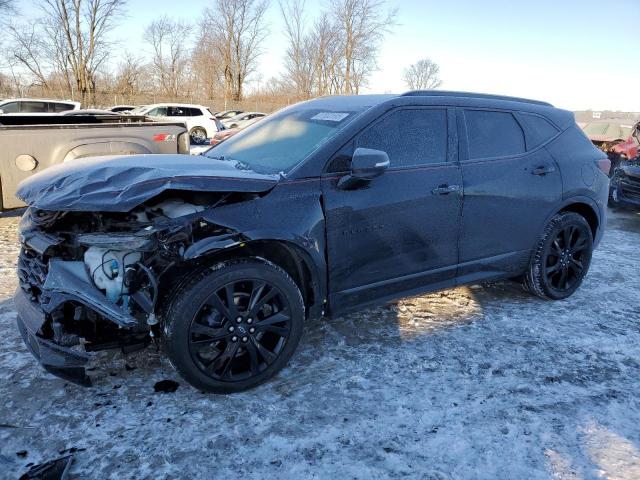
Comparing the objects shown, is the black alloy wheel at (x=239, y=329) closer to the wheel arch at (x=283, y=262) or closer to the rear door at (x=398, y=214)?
the wheel arch at (x=283, y=262)

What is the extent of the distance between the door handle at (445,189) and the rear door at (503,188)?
9cm

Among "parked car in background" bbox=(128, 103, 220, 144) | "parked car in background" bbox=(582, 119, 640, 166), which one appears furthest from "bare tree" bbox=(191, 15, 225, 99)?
"parked car in background" bbox=(582, 119, 640, 166)

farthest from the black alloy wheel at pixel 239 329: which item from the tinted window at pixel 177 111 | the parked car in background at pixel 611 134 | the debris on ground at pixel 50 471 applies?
the tinted window at pixel 177 111

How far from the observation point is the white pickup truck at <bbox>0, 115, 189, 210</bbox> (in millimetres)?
5172

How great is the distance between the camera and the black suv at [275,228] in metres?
2.57

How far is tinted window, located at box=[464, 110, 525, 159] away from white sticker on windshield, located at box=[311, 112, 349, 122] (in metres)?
0.99

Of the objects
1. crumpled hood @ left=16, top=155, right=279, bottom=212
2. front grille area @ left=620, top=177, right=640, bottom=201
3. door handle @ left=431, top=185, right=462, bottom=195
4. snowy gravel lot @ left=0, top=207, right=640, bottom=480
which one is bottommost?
snowy gravel lot @ left=0, top=207, right=640, bottom=480

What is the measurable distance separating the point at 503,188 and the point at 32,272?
327 centimetres

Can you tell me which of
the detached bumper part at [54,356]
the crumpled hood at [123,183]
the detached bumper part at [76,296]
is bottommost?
the detached bumper part at [54,356]

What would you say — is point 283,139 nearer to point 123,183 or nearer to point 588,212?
point 123,183

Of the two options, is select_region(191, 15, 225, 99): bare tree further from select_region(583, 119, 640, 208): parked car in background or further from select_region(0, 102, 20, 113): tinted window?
select_region(583, 119, 640, 208): parked car in background

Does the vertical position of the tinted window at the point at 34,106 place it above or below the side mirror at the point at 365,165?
above

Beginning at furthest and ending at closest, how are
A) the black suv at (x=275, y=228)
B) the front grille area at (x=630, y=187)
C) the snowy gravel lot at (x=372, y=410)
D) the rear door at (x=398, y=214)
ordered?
the front grille area at (x=630, y=187) → the rear door at (x=398, y=214) → the black suv at (x=275, y=228) → the snowy gravel lot at (x=372, y=410)

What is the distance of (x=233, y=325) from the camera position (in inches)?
108
